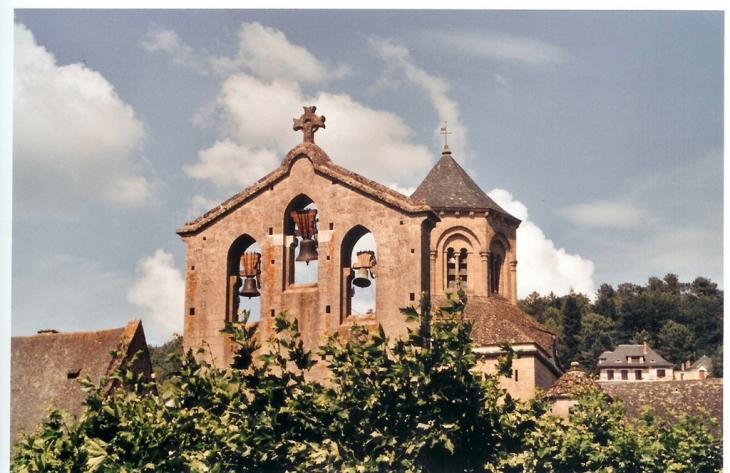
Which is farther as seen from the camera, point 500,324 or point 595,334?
point 595,334

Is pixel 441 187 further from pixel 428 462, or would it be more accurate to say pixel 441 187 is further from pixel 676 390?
pixel 428 462

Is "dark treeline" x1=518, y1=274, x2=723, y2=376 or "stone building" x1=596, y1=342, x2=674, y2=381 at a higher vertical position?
"dark treeline" x1=518, y1=274, x2=723, y2=376

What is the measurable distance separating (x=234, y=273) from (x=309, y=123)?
120 inches

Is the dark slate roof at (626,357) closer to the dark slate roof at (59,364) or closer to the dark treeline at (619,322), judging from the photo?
the dark treeline at (619,322)

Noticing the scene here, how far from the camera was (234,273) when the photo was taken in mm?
20844

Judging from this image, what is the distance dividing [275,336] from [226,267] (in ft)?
7.07

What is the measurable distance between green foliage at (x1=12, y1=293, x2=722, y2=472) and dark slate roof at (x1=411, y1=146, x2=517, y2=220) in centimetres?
2326

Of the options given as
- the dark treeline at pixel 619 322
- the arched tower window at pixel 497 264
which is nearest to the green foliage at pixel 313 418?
the arched tower window at pixel 497 264

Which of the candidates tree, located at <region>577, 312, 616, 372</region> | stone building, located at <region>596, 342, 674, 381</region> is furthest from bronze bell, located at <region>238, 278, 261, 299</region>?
stone building, located at <region>596, 342, 674, 381</region>

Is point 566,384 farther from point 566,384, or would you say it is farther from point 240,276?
point 240,276

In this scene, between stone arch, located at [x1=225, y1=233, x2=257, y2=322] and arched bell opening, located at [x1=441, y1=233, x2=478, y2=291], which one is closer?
stone arch, located at [x1=225, y1=233, x2=257, y2=322]

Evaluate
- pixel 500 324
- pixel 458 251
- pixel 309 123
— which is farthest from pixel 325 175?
pixel 458 251

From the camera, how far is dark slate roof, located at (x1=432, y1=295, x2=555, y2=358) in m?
35.2

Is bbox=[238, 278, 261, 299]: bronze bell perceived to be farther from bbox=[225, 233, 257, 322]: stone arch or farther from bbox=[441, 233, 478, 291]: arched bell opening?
bbox=[441, 233, 478, 291]: arched bell opening
